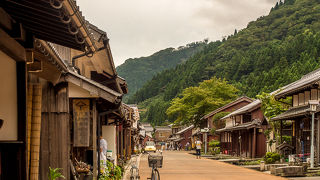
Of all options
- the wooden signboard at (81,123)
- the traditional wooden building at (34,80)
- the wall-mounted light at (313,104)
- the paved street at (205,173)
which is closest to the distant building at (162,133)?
the paved street at (205,173)

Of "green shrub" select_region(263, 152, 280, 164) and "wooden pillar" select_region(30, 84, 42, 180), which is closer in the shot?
"wooden pillar" select_region(30, 84, 42, 180)

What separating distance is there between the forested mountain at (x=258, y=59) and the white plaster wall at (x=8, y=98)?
61133mm

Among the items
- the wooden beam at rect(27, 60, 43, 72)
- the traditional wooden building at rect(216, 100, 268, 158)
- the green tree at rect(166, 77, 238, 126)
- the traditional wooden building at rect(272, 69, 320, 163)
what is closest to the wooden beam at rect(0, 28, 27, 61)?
the wooden beam at rect(27, 60, 43, 72)

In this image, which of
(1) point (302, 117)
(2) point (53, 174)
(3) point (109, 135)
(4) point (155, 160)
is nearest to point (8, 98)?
(2) point (53, 174)

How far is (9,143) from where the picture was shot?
517cm

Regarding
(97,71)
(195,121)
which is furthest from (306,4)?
(97,71)

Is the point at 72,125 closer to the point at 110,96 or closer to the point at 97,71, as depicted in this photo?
the point at 110,96

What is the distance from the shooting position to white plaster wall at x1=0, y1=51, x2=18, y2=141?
5.03 meters

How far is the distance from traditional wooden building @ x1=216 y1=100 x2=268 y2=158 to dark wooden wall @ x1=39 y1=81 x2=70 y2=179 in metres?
25.2

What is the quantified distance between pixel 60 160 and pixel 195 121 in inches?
2446

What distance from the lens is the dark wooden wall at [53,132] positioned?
8.37 meters

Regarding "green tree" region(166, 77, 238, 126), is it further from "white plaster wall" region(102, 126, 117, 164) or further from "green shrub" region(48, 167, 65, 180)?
"green shrub" region(48, 167, 65, 180)

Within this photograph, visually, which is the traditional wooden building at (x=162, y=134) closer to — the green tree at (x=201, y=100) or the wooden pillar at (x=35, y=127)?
the green tree at (x=201, y=100)

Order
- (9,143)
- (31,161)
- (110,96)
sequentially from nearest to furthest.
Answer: (9,143) → (31,161) → (110,96)
